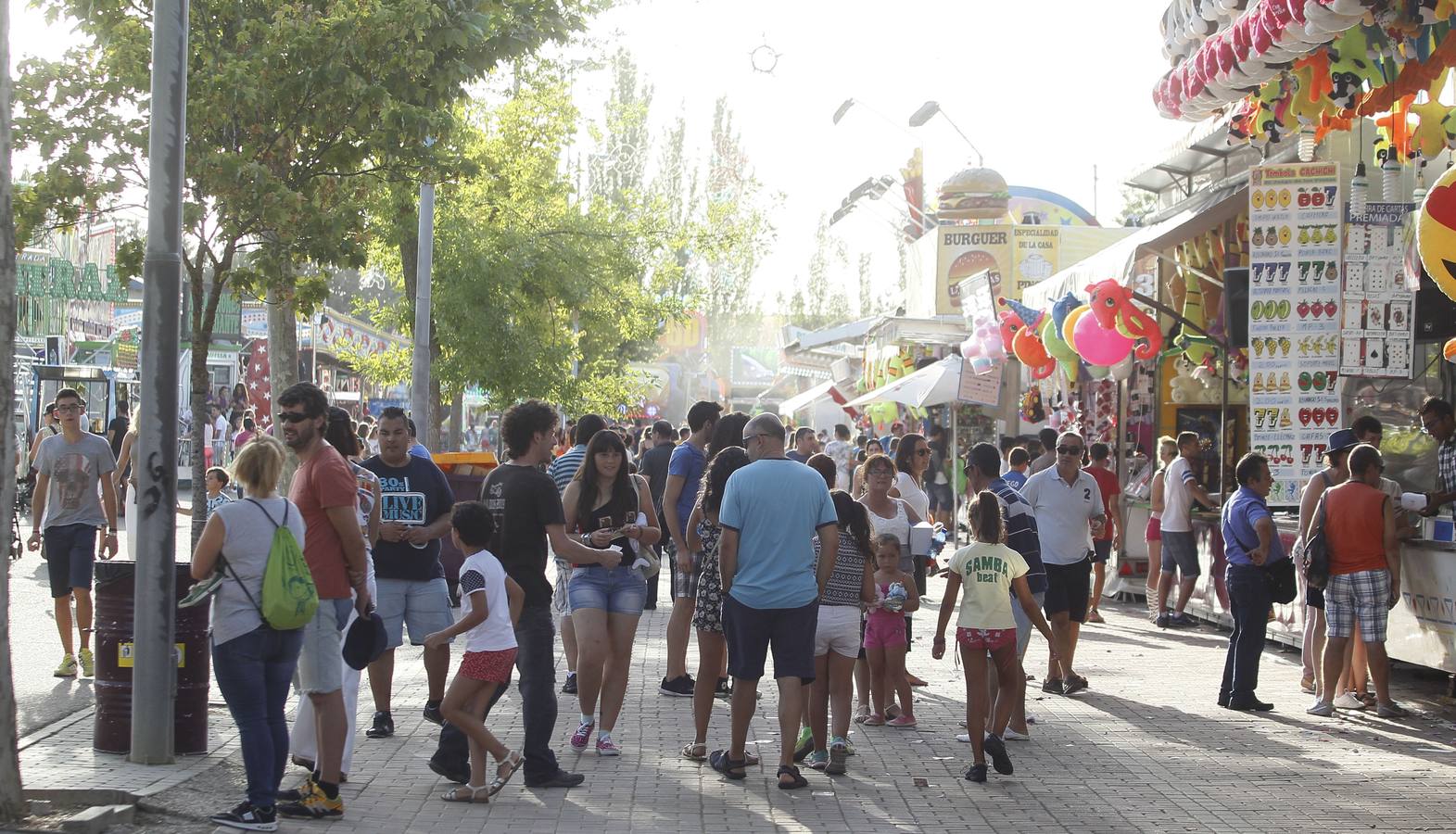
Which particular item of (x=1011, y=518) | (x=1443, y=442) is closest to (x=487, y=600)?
(x=1011, y=518)

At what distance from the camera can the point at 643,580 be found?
817cm

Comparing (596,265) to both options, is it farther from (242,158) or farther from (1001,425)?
(242,158)

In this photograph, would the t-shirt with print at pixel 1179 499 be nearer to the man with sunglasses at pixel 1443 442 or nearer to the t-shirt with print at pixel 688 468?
the man with sunglasses at pixel 1443 442

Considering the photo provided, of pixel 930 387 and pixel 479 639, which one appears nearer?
pixel 479 639

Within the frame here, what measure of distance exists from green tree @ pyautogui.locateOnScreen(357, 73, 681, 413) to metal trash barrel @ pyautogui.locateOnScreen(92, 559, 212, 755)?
10.6 meters

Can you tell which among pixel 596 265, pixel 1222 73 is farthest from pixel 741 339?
pixel 1222 73

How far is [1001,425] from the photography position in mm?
27141

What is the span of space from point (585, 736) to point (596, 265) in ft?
48.8

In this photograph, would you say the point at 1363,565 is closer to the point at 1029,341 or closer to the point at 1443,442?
the point at 1443,442

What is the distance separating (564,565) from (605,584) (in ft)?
2.26

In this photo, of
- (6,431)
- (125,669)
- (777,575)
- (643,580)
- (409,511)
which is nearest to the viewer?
(6,431)

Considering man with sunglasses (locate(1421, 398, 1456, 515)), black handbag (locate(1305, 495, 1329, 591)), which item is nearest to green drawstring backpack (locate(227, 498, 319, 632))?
black handbag (locate(1305, 495, 1329, 591))

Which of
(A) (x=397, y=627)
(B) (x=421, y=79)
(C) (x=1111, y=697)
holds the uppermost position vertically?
(B) (x=421, y=79)

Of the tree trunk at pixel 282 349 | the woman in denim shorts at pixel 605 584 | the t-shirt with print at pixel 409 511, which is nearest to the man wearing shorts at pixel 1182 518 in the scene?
the woman in denim shorts at pixel 605 584
